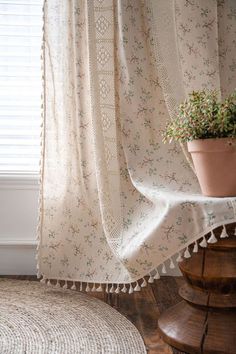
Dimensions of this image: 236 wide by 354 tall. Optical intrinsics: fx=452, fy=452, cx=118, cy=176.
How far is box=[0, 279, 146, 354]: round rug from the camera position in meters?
1.30

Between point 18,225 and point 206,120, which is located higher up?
point 206,120

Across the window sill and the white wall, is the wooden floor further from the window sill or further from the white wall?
the window sill

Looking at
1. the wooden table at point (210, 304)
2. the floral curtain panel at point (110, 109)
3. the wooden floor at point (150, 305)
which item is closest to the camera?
the wooden table at point (210, 304)

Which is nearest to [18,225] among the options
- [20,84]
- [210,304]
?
[20,84]

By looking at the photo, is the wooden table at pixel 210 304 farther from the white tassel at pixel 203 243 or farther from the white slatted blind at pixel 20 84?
the white slatted blind at pixel 20 84

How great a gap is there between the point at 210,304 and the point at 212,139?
1.57 feet

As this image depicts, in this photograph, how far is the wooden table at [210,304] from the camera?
1264 mm

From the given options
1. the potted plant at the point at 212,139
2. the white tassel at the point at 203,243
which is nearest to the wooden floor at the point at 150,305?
the white tassel at the point at 203,243

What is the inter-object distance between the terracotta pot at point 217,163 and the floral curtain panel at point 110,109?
0.35 meters

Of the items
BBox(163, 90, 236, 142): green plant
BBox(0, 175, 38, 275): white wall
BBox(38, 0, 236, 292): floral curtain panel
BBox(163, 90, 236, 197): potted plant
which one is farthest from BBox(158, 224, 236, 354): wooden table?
BBox(0, 175, 38, 275): white wall

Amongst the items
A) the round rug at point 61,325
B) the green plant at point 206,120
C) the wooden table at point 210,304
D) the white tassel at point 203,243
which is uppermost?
the green plant at point 206,120

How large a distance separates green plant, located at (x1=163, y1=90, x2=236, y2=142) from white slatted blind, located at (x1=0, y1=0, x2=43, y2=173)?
37.2 inches

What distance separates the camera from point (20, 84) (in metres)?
2.15

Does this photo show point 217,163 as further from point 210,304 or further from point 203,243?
point 210,304
